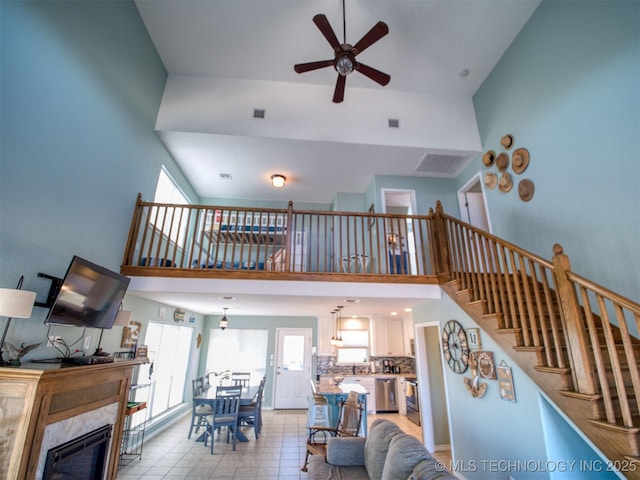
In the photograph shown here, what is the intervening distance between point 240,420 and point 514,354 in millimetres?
5288

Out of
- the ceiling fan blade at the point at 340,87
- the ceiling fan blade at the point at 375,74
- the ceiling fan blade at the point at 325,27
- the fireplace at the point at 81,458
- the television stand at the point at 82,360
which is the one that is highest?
the ceiling fan blade at the point at 325,27

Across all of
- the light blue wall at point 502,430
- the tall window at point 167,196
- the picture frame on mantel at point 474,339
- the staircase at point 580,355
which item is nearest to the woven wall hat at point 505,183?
the staircase at point 580,355

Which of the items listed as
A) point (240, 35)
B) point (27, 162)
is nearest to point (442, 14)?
point (240, 35)

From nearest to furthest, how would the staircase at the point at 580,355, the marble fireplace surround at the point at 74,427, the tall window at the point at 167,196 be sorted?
the staircase at the point at 580,355 → the marble fireplace surround at the point at 74,427 → the tall window at the point at 167,196

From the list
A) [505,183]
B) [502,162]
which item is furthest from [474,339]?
[502,162]

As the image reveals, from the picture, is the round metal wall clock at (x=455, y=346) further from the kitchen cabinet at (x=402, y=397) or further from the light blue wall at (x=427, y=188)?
the kitchen cabinet at (x=402, y=397)

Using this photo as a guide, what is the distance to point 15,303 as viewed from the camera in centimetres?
207

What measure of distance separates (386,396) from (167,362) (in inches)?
214

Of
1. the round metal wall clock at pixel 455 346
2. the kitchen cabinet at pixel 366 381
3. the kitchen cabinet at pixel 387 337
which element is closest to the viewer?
the round metal wall clock at pixel 455 346

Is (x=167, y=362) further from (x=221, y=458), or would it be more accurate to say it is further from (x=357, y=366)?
(x=357, y=366)

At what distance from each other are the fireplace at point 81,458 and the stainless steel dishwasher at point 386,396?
6.41 meters

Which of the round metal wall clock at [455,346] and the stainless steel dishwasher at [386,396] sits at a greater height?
the round metal wall clock at [455,346]

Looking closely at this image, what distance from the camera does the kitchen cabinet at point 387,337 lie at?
28.4 feet

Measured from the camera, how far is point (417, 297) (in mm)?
4496
